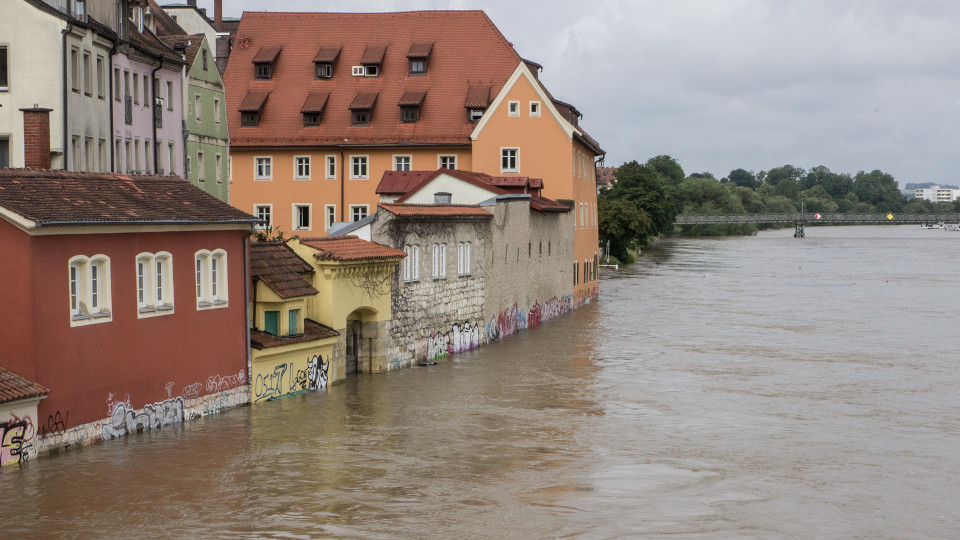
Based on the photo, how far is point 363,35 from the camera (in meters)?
70.7

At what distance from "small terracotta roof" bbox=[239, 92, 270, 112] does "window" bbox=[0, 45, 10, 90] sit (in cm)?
2990

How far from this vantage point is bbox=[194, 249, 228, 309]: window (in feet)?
96.5

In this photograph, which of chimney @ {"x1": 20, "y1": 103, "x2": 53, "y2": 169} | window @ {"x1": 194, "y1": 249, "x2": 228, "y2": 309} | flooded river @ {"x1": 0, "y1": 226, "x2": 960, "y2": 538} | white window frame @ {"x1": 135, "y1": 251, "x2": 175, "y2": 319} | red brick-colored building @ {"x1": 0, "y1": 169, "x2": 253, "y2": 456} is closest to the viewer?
flooded river @ {"x1": 0, "y1": 226, "x2": 960, "y2": 538}

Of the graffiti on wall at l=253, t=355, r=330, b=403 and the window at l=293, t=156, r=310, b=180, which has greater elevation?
the window at l=293, t=156, r=310, b=180

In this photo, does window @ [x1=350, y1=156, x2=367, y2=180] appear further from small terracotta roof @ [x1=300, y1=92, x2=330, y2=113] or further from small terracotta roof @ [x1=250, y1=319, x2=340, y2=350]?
small terracotta roof @ [x1=250, y1=319, x2=340, y2=350]

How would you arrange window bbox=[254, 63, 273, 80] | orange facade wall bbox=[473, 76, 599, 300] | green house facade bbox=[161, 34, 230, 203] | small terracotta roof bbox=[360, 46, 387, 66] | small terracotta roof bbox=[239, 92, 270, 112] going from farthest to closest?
window bbox=[254, 63, 273, 80] < small terracotta roof bbox=[360, 46, 387, 66] < small terracotta roof bbox=[239, 92, 270, 112] < orange facade wall bbox=[473, 76, 599, 300] < green house facade bbox=[161, 34, 230, 203]

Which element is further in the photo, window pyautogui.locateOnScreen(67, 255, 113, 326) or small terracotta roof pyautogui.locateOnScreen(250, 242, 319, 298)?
small terracotta roof pyautogui.locateOnScreen(250, 242, 319, 298)

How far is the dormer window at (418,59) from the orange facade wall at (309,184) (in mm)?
4995

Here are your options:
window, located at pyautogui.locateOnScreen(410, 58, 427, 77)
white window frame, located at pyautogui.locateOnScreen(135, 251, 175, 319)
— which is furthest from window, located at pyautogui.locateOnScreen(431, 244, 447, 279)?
window, located at pyautogui.locateOnScreen(410, 58, 427, 77)

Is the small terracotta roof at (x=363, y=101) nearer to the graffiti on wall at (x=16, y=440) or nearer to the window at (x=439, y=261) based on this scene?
the window at (x=439, y=261)

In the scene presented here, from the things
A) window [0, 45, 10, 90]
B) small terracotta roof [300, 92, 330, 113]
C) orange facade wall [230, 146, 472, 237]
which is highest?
small terracotta roof [300, 92, 330, 113]

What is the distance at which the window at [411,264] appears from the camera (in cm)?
4025

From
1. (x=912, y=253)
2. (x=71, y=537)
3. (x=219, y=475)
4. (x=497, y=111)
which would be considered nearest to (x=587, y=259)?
(x=497, y=111)

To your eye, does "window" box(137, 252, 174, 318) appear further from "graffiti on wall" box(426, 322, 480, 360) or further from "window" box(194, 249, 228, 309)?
"graffiti on wall" box(426, 322, 480, 360)
